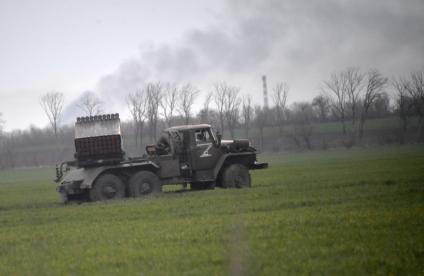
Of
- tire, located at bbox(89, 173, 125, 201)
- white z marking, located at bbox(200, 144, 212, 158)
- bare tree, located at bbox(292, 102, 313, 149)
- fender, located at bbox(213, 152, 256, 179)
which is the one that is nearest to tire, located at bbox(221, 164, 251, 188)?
→ fender, located at bbox(213, 152, 256, 179)

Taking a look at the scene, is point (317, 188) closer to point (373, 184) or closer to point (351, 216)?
point (373, 184)

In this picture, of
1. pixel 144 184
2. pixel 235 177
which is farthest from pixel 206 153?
pixel 144 184

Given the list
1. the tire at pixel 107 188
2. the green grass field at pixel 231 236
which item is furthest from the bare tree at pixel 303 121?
the green grass field at pixel 231 236

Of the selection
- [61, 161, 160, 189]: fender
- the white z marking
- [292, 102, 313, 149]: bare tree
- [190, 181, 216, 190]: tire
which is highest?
[292, 102, 313, 149]: bare tree

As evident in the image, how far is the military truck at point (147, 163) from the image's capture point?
71.5 ft

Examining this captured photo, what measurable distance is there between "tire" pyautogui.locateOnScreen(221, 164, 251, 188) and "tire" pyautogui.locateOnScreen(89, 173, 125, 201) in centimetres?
408

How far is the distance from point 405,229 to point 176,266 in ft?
14.4

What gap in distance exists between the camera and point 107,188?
861 inches

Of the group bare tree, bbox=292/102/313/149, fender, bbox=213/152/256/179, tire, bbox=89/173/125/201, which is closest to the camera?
tire, bbox=89/173/125/201

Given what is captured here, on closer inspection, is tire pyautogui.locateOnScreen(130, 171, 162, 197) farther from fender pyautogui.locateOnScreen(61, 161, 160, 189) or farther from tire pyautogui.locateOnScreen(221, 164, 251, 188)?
tire pyautogui.locateOnScreen(221, 164, 251, 188)

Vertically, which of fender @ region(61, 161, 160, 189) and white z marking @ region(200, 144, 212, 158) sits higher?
white z marking @ region(200, 144, 212, 158)

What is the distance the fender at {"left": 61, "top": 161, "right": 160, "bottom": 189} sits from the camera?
21.5 m

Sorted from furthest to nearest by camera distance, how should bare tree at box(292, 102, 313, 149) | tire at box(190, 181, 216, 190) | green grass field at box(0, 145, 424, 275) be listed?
bare tree at box(292, 102, 313, 149) < tire at box(190, 181, 216, 190) < green grass field at box(0, 145, 424, 275)

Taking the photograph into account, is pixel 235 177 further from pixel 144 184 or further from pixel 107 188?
pixel 107 188
